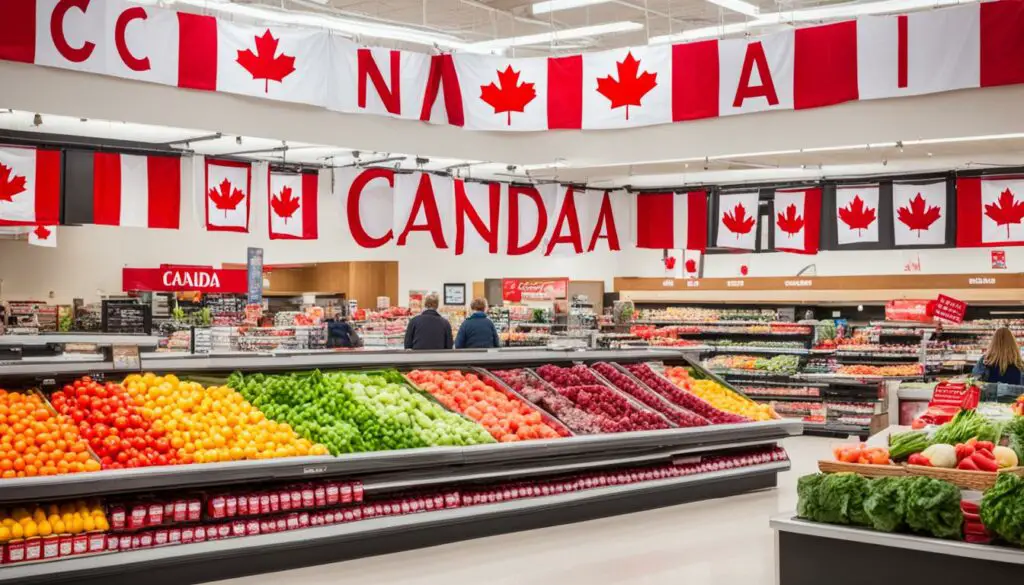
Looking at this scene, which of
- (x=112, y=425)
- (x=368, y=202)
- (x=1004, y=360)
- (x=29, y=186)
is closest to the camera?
(x=112, y=425)

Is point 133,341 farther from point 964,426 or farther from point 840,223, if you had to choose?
point 840,223

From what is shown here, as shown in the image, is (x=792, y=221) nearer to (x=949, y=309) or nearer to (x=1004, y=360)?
(x=949, y=309)

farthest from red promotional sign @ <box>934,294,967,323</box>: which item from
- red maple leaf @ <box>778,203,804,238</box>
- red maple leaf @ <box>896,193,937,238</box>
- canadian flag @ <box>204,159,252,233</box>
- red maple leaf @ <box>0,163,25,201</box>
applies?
red maple leaf @ <box>0,163,25,201</box>

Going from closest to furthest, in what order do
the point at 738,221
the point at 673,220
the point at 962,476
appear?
the point at 962,476
the point at 738,221
the point at 673,220

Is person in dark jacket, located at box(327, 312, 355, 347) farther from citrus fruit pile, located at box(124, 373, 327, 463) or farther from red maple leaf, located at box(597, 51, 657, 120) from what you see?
citrus fruit pile, located at box(124, 373, 327, 463)

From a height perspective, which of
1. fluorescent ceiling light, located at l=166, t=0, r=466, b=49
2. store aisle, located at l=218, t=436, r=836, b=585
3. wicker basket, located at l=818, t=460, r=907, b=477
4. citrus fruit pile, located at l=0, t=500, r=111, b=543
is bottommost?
store aisle, located at l=218, t=436, r=836, b=585

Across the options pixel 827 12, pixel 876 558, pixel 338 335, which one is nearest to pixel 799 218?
pixel 827 12

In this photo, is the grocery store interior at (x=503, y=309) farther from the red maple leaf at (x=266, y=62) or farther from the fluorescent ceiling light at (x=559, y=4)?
the fluorescent ceiling light at (x=559, y=4)

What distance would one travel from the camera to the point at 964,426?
540 centimetres

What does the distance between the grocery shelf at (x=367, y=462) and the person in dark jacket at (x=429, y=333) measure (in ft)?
10.5

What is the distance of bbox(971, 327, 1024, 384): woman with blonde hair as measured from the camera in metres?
9.09

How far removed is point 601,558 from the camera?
21.5 ft

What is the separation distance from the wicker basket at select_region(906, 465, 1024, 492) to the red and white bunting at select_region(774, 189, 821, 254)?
8.98 meters

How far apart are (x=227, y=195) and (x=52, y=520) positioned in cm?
607
